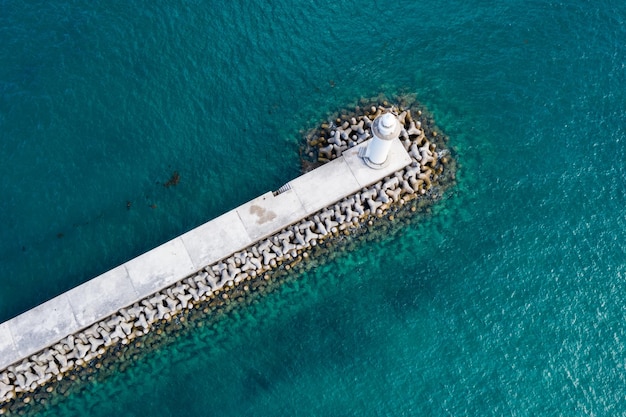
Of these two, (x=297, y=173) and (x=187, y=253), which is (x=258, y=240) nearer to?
(x=187, y=253)

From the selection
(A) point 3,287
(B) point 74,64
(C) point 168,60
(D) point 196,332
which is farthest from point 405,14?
(A) point 3,287

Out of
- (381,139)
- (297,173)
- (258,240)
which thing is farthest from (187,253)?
(381,139)

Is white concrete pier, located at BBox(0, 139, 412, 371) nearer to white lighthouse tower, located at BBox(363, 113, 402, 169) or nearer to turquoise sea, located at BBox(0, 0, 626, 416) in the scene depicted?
white lighthouse tower, located at BBox(363, 113, 402, 169)

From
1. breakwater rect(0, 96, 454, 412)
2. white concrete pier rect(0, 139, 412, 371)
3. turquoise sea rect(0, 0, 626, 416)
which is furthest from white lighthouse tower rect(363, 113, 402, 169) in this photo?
turquoise sea rect(0, 0, 626, 416)

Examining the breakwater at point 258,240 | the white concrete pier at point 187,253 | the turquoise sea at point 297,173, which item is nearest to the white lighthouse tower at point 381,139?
the white concrete pier at point 187,253

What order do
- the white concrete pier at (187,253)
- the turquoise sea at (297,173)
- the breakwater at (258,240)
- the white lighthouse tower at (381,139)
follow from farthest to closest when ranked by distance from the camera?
the turquoise sea at (297,173) < the breakwater at (258,240) < the white concrete pier at (187,253) < the white lighthouse tower at (381,139)

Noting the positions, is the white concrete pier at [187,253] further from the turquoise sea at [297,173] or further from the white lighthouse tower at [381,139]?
the turquoise sea at [297,173]
